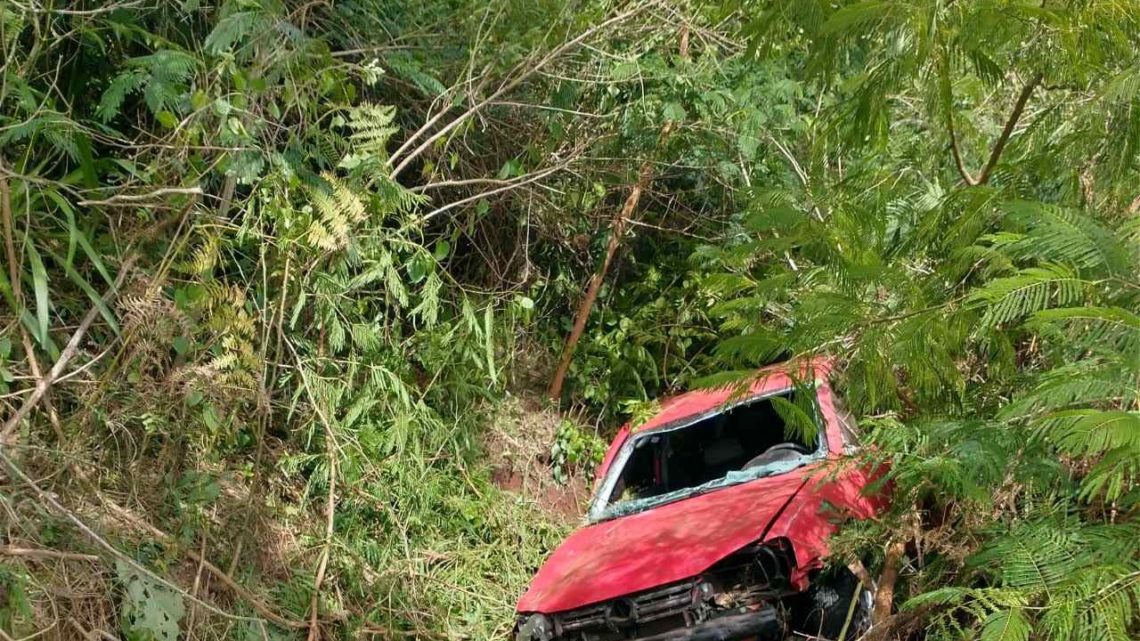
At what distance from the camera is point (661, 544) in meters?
5.39

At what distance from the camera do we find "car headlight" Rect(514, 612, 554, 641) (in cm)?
536

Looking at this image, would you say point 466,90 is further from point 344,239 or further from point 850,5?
point 850,5

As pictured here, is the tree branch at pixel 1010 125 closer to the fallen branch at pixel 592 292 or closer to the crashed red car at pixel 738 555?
the crashed red car at pixel 738 555

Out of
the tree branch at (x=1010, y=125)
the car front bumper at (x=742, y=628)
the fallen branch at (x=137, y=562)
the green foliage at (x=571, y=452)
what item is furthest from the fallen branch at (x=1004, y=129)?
the green foliage at (x=571, y=452)

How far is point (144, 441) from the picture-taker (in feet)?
18.0

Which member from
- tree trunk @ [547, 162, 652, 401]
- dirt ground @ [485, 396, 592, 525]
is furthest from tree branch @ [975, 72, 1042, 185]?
dirt ground @ [485, 396, 592, 525]

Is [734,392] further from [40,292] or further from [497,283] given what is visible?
[497,283]

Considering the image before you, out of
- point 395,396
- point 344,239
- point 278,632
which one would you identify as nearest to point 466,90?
point 344,239

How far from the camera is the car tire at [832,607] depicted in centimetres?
496

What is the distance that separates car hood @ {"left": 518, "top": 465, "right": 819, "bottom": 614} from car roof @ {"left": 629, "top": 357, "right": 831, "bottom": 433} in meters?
0.48

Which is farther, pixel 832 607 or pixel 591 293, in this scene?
pixel 591 293

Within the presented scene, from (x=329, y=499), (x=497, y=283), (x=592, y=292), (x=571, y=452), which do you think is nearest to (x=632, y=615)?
(x=329, y=499)

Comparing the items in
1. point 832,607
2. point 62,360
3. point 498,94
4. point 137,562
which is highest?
point 498,94

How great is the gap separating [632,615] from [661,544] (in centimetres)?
44
